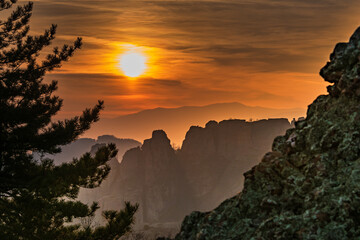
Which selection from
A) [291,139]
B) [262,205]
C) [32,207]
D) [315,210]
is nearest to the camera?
[315,210]

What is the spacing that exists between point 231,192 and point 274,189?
181 metres

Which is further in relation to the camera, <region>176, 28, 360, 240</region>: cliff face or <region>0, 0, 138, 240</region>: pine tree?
<region>0, 0, 138, 240</region>: pine tree

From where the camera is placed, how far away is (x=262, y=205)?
18.6 feet

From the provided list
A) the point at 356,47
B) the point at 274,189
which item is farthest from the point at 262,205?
the point at 356,47

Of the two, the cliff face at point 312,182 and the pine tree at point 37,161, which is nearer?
the cliff face at point 312,182

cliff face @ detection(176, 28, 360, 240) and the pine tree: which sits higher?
the pine tree

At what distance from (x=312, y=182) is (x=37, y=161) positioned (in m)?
18.4

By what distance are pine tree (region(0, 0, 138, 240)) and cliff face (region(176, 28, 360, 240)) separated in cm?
1406

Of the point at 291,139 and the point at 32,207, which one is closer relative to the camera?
the point at 291,139

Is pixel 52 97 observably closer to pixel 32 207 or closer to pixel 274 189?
pixel 32 207

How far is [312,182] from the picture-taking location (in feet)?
17.7

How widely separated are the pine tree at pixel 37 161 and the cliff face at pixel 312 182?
1406cm

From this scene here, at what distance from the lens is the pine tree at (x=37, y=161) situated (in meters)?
19.1

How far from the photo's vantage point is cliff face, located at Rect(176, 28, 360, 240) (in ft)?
15.5
